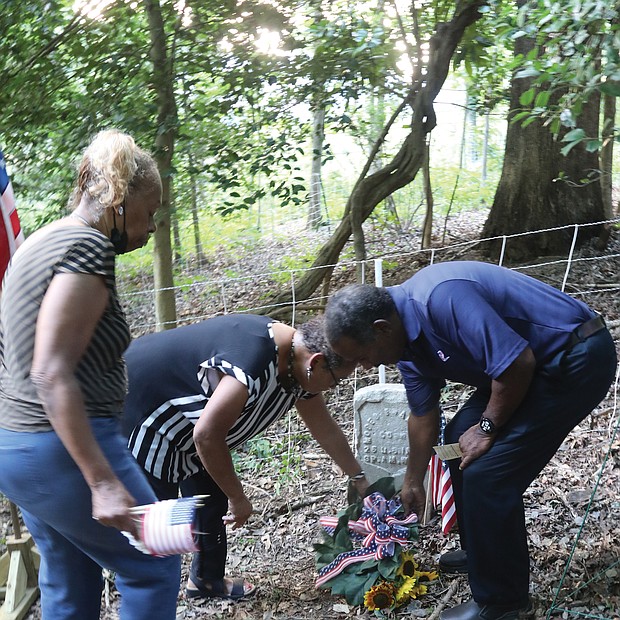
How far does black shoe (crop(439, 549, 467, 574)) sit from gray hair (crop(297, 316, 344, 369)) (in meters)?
1.31

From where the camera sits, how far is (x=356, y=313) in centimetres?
243

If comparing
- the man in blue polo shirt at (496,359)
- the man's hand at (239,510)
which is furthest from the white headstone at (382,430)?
the man's hand at (239,510)

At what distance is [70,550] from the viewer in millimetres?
2113

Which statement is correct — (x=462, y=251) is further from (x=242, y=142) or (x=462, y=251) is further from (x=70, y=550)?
(x=70, y=550)

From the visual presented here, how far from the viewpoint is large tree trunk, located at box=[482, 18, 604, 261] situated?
6.93 metres

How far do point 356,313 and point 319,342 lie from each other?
209 millimetres

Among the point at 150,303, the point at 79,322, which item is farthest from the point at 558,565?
the point at 150,303

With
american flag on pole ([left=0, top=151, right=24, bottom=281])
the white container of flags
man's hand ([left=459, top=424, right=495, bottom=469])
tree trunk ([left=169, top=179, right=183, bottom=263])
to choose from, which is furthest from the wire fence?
the white container of flags

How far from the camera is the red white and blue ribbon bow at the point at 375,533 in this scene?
3.08m

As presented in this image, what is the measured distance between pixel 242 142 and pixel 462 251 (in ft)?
8.63

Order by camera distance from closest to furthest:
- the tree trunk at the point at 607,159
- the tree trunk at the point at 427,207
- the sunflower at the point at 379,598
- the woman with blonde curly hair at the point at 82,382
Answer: the woman with blonde curly hair at the point at 82,382, the sunflower at the point at 379,598, the tree trunk at the point at 607,159, the tree trunk at the point at 427,207

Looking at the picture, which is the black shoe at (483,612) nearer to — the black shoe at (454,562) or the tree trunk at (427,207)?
the black shoe at (454,562)

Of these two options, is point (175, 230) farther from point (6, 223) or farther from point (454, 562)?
point (454, 562)

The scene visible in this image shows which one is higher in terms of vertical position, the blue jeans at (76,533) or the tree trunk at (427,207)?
the tree trunk at (427,207)
